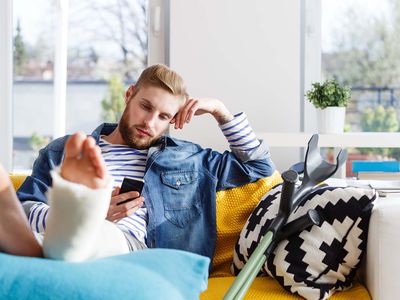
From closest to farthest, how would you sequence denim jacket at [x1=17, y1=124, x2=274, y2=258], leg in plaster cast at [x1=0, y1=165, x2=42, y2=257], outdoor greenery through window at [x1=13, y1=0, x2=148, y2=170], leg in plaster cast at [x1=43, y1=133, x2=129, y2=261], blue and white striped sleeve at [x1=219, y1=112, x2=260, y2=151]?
leg in plaster cast at [x1=43, y1=133, x2=129, y2=261] < leg in plaster cast at [x1=0, y1=165, x2=42, y2=257] < denim jacket at [x1=17, y1=124, x2=274, y2=258] < blue and white striped sleeve at [x1=219, y1=112, x2=260, y2=151] < outdoor greenery through window at [x1=13, y1=0, x2=148, y2=170]

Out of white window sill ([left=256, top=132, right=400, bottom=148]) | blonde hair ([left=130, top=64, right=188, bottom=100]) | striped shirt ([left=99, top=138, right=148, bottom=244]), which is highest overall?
blonde hair ([left=130, top=64, right=188, bottom=100])

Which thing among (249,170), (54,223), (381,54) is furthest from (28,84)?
(54,223)

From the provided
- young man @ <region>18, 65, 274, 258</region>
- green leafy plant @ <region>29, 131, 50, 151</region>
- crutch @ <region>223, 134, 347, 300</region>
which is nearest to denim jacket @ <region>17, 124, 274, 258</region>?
young man @ <region>18, 65, 274, 258</region>

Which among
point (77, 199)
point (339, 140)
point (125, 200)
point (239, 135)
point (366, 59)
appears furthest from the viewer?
point (366, 59)

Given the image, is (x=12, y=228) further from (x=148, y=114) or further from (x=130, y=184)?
(x=148, y=114)

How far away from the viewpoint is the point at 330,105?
3.29m

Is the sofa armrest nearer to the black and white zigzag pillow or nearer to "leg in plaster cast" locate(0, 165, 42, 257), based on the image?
the black and white zigzag pillow

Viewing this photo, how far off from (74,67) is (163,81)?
79.6 inches

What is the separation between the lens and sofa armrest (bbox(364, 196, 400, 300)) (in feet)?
5.93

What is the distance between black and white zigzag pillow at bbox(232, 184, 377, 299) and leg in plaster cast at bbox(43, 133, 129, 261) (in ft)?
2.60

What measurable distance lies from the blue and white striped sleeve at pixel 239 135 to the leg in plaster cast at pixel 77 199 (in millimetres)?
1129

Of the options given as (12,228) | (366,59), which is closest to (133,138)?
(12,228)

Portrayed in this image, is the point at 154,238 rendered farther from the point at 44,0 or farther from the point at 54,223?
the point at 44,0

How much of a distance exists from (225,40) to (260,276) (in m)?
1.70
